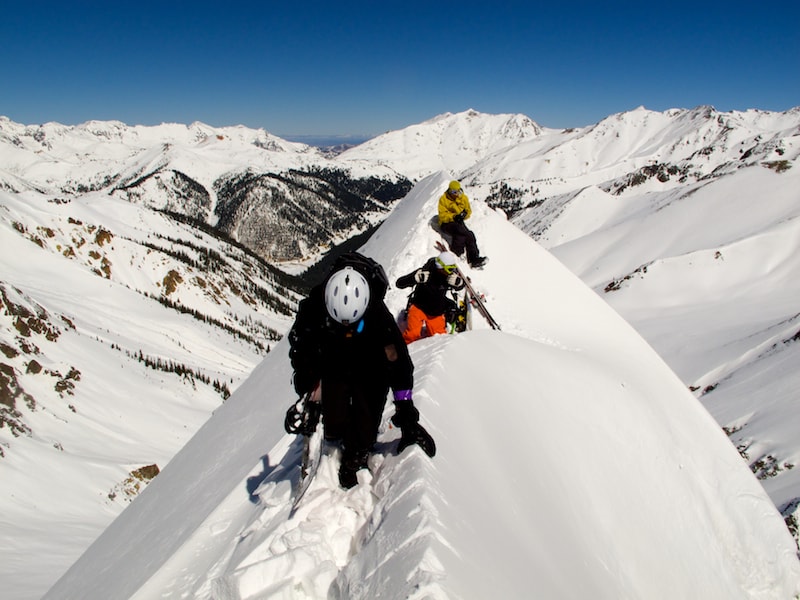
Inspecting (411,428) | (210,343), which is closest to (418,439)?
(411,428)

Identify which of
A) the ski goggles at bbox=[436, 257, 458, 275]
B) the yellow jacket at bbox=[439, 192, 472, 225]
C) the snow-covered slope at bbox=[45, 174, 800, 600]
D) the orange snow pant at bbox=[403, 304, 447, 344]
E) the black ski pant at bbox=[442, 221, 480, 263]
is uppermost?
the yellow jacket at bbox=[439, 192, 472, 225]

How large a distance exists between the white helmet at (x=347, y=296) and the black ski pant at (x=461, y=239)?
10984mm

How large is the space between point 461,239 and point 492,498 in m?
10.9

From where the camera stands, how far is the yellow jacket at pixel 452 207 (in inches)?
607

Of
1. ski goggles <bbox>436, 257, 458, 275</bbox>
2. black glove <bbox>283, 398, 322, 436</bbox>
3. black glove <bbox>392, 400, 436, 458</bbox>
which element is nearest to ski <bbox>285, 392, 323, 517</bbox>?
black glove <bbox>283, 398, 322, 436</bbox>

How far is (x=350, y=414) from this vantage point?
5.60 meters

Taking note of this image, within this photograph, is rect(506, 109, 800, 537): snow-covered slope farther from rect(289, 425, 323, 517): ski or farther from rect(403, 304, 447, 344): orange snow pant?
rect(289, 425, 323, 517): ski

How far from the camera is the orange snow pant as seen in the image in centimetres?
1064

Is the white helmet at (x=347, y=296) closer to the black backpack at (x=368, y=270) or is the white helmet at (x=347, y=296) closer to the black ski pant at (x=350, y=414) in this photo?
the black backpack at (x=368, y=270)

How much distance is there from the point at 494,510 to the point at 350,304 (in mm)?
3087

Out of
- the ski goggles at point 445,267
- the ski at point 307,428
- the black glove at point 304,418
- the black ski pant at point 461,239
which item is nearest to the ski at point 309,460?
the ski at point 307,428

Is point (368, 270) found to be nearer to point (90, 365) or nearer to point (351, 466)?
point (351, 466)

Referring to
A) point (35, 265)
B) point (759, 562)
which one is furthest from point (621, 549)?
point (35, 265)

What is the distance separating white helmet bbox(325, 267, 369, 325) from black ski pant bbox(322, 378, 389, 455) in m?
1.03
